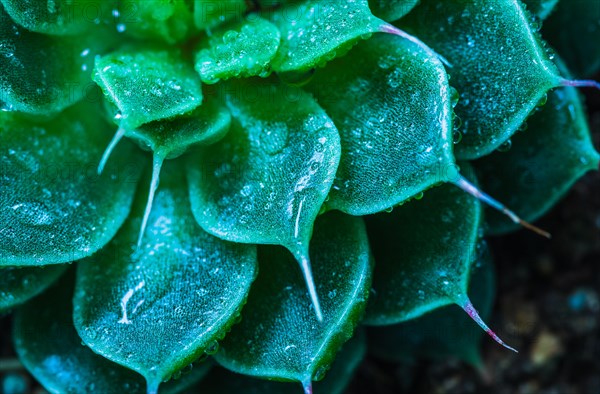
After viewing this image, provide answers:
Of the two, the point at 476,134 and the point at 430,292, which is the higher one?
the point at 476,134

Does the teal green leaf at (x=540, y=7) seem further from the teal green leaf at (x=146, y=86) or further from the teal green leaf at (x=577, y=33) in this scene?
the teal green leaf at (x=146, y=86)

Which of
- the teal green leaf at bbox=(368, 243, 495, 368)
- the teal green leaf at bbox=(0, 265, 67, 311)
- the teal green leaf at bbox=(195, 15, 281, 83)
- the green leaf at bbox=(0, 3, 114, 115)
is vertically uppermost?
the green leaf at bbox=(0, 3, 114, 115)

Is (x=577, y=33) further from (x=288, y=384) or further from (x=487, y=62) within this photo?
(x=288, y=384)

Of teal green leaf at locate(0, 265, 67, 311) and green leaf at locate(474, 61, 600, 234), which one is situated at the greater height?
teal green leaf at locate(0, 265, 67, 311)

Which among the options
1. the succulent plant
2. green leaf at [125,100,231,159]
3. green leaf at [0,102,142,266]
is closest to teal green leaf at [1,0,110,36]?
the succulent plant

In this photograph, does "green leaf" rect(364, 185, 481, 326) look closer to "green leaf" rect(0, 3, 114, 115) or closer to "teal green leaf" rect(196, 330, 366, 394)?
"teal green leaf" rect(196, 330, 366, 394)

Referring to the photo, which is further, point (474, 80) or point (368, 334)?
point (368, 334)

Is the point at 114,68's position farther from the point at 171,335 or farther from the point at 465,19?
the point at 465,19

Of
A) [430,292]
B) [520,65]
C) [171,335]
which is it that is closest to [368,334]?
[430,292]
